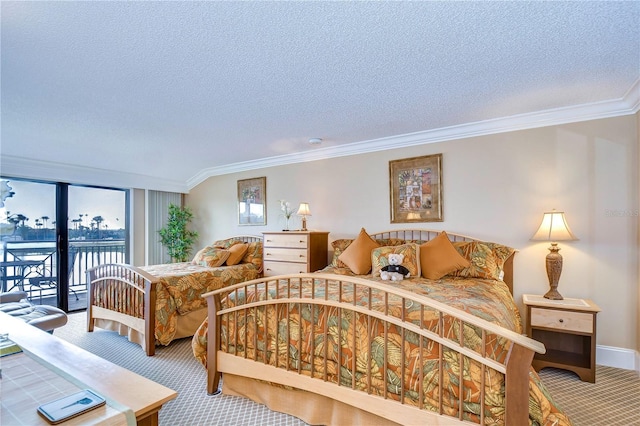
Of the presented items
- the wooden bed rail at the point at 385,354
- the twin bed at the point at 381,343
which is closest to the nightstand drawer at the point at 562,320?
the twin bed at the point at 381,343

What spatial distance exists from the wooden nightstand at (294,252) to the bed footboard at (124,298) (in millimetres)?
1524

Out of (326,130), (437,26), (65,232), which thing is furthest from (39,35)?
(65,232)

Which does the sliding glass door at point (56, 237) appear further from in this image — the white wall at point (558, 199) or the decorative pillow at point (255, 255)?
the white wall at point (558, 199)

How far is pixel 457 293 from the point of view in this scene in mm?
2383

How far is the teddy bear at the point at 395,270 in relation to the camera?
3064 millimetres

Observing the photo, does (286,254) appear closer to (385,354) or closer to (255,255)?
(255,255)

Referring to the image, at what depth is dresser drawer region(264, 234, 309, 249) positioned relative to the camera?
164 inches

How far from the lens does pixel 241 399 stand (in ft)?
7.77

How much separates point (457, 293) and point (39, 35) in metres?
3.23

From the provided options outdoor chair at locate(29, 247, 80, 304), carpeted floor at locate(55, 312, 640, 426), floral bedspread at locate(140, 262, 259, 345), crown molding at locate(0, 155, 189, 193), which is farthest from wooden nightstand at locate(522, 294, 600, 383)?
outdoor chair at locate(29, 247, 80, 304)

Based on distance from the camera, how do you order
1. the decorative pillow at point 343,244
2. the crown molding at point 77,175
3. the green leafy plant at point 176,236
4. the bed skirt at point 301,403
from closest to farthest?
1. the bed skirt at point 301,403
2. the decorative pillow at point 343,244
3. the crown molding at point 77,175
4. the green leafy plant at point 176,236

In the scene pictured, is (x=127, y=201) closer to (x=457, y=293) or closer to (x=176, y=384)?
(x=176, y=384)

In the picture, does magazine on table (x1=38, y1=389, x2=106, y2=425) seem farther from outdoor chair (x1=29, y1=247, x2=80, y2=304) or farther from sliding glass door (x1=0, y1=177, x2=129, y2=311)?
outdoor chair (x1=29, y1=247, x2=80, y2=304)

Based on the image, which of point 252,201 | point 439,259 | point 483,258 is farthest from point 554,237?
point 252,201
